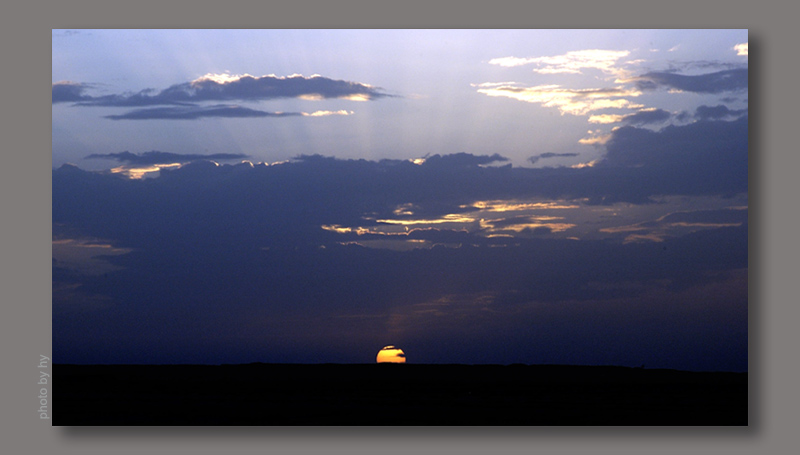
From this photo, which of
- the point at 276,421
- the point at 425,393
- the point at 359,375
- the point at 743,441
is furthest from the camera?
the point at 359,375

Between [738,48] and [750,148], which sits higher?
[738,48]

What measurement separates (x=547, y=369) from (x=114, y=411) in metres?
12.6

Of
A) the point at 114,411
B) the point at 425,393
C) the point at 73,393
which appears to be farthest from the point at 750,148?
the point at 73,393

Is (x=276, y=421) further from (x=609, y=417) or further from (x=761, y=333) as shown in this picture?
(x=761, y=333)

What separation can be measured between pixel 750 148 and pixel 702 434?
450cm

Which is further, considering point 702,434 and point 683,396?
point 683,396

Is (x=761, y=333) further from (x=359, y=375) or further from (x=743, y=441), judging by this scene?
(x=359, y=375)

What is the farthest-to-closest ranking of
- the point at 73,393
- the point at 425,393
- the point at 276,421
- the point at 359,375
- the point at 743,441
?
the point at 359,375 → the point at 425,393 → the point at 73,393 → the point at 276,421 → the point at 743,441

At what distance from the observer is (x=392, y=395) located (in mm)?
17594

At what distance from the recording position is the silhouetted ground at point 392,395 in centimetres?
1412

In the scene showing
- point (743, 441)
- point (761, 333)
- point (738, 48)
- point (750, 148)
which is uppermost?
point (738, 48)

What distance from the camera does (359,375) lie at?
22484 millimetres

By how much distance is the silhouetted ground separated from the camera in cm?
1412

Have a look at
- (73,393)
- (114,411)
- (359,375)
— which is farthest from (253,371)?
(114,411)
